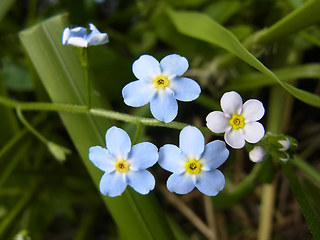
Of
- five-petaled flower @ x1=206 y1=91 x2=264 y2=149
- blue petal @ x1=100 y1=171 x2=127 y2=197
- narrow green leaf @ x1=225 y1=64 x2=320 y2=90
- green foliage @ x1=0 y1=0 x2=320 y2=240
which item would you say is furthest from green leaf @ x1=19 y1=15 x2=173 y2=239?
narrow green leaf @ x1=225 y1=64 x2=320 y2=90

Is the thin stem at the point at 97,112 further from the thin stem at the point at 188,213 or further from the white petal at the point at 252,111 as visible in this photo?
the thin stem at the point at 188,213

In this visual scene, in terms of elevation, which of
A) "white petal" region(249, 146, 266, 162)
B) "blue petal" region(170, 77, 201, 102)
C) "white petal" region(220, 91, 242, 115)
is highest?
"blue petal" region(170, 77, 201, 102)

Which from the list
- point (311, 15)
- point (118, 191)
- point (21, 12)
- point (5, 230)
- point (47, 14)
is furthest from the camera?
point (21, 12)

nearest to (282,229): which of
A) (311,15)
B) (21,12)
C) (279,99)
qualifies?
(279,99)

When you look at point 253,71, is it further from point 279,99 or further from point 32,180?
point 32,180

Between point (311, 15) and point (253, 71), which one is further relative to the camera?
point (253, 71)

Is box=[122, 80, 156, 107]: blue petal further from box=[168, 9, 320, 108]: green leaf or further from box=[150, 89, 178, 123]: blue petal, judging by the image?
box=[168, 9, 320, 108]: green leaf

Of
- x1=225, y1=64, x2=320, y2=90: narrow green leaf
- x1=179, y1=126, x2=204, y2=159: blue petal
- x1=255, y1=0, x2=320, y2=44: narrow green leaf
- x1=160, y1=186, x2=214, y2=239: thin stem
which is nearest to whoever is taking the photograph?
x1=179, y1=126, x2=204, y2=159: blue petal

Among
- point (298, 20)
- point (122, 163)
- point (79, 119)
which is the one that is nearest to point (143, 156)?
point (122, 163)
